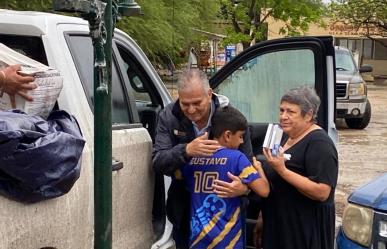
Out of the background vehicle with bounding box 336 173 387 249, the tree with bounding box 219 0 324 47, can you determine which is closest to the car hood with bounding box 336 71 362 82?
the tree with bounding box 219 0 324 47

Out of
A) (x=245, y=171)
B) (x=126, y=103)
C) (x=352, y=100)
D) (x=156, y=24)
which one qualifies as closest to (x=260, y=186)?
(x=245, y=171)

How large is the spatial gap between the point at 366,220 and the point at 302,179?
20.7 inches

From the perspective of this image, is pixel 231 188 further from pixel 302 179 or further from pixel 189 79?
pixel 189 79

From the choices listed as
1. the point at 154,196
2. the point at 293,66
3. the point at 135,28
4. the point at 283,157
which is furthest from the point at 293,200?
the point at 135,28

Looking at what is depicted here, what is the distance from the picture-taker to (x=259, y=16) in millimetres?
19594

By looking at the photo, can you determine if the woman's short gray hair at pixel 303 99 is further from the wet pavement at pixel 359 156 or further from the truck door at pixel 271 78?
the wet pavement at pixel 359 156

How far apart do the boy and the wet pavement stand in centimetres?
379

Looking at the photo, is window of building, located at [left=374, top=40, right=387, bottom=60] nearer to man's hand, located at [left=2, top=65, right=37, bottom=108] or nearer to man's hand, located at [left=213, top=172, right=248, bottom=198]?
man's hand, located at [left=213, top=172, right=248, bottom=198]

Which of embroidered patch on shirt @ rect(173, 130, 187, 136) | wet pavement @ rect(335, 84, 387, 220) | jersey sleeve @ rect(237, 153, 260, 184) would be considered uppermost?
embroidered patch on shirt @ rect(173, 130, 187, 136)

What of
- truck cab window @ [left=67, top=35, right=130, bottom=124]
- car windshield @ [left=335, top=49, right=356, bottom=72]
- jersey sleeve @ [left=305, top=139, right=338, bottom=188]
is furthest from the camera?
car windshield @ [left=335, top=49, right=356, bottom=72]

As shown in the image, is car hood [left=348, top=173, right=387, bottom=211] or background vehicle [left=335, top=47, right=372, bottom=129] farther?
background vehicle [left=335, top=47, right=372, bottom=129]

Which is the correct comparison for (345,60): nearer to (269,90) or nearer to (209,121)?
(269,90)

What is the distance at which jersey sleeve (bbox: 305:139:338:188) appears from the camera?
11.0 feet

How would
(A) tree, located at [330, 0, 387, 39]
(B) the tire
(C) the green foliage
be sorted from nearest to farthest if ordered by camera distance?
(C) the green foliage < (B) the tire < (A) tree, located at [330, 0, 387, 39]
